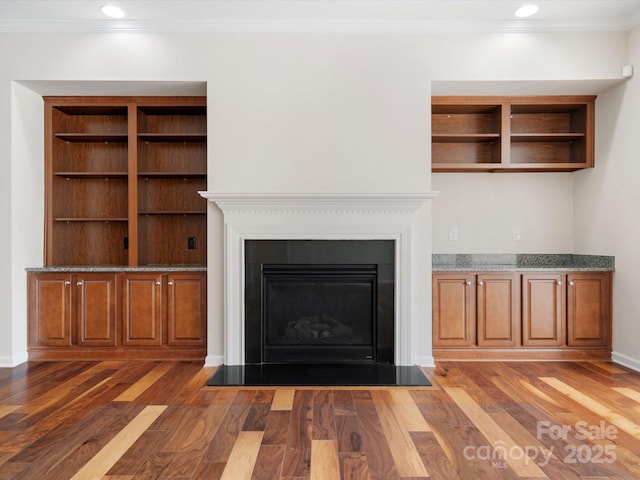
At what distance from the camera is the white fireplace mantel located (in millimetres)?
3533

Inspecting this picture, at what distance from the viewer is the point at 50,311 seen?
378 centimetres

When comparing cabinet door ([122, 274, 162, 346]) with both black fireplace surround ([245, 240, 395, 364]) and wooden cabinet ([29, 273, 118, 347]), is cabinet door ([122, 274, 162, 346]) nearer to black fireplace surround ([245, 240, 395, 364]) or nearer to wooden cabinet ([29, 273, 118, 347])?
wooden cabinet ([29, 273, 118, 347])

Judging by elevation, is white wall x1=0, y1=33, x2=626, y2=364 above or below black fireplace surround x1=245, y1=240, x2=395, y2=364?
above

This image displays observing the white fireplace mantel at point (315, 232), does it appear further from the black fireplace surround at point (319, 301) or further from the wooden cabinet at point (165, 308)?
the wooden cabinet at point (165, 308)

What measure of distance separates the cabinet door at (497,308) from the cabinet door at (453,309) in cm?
9

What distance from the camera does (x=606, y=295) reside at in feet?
12.4

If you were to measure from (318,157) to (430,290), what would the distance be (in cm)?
148

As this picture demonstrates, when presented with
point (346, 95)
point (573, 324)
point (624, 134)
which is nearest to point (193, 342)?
point (346, 95)

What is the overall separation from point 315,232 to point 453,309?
4.61ft

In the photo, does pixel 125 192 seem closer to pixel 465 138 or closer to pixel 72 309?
pixel 72 309

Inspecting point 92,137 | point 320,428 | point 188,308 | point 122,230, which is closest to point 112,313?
point 188,308

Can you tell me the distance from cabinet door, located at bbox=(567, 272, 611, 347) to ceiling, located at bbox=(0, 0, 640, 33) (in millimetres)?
2155

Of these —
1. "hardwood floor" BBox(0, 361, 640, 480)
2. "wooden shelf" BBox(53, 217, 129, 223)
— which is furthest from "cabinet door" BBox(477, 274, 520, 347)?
"wooden shelf" BBox(53, 217, 129, 223)

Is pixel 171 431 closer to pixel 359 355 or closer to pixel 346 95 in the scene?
pixel 359 355
